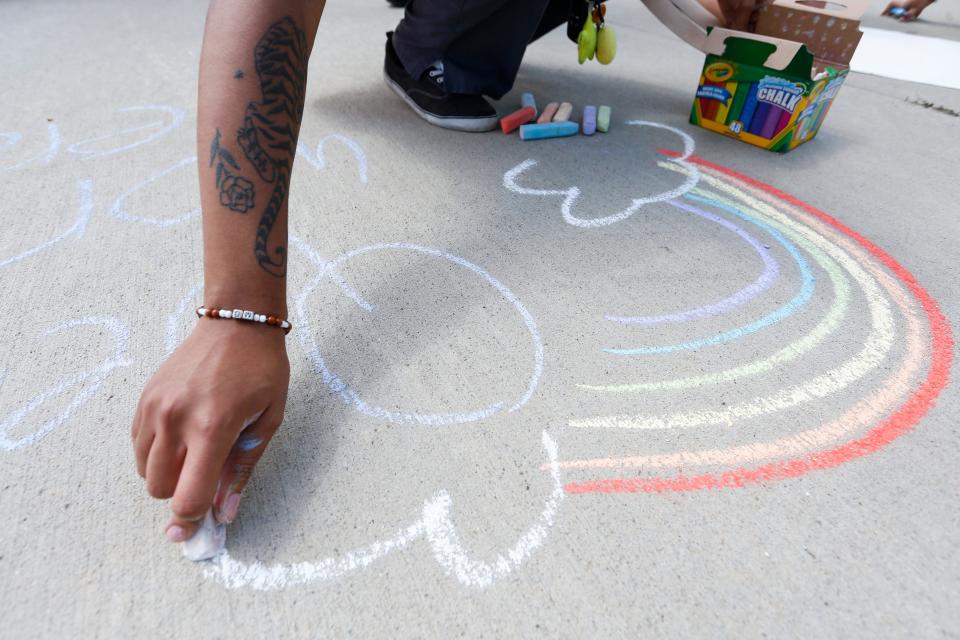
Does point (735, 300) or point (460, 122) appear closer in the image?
point (735, 300)

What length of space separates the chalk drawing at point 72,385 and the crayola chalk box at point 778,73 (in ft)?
5.37

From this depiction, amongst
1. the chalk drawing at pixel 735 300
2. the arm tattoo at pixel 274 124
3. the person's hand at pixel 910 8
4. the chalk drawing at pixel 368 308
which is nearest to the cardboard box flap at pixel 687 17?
the chalk drawing at pixel 735 300

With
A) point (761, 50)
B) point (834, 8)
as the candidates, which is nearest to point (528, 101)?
point (761, 50)

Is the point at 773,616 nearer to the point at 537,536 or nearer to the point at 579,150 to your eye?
the point at 537,536

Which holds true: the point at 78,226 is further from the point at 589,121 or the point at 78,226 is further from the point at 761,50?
the point at 761,50

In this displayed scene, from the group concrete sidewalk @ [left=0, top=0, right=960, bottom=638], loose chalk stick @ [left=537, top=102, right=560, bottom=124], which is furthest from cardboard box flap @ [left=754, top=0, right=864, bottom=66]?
loose chalk stick @ [left=537, top=102, right=560, bottom=124]

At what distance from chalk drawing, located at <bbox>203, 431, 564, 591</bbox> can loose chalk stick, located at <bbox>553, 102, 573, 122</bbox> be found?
4.24ft

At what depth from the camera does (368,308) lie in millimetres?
1014

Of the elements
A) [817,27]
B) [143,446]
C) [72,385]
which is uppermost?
[817,27]

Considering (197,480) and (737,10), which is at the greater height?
(737,10)

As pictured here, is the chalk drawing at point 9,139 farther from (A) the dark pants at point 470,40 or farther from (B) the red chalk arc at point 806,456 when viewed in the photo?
(B) the red chalk arc at point 806,456

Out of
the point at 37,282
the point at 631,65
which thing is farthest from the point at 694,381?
the point at 631,65

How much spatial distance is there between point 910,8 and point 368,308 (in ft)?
12.3

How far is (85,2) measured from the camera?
110 inches
